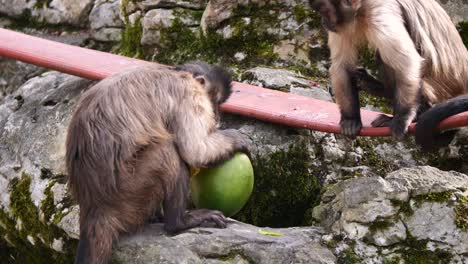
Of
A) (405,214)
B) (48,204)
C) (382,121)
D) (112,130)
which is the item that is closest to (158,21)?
(48,204)

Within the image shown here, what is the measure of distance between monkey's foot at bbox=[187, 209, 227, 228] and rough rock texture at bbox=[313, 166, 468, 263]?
1.94ft

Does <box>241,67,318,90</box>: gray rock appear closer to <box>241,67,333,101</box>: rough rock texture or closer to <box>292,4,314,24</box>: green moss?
<box>241,67,333,101</box>: rough rock texture

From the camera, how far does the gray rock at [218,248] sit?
388 centimetres

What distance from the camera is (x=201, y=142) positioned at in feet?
13.5

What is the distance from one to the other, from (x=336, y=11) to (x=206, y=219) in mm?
1369

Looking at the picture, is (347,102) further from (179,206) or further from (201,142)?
(179,206)

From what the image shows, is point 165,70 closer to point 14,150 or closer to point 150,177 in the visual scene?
point 150,177

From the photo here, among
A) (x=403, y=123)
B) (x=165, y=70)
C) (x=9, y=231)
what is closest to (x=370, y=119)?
(x=403, y=123)

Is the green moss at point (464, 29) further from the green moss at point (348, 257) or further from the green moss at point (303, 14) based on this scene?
the green moss at point (348, 257)

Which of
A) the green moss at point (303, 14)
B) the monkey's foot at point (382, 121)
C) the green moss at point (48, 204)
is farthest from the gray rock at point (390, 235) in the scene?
the green moss at point (303, 14)

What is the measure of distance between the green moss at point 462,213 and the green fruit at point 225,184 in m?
1.10

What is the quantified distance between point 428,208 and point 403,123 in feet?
1.60

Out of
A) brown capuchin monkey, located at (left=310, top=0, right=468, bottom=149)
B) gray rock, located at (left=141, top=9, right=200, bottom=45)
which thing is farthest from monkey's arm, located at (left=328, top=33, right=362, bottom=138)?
gray rock, located at (left=141, top=9, right=200, bottom=45)

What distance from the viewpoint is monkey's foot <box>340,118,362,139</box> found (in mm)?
4500
